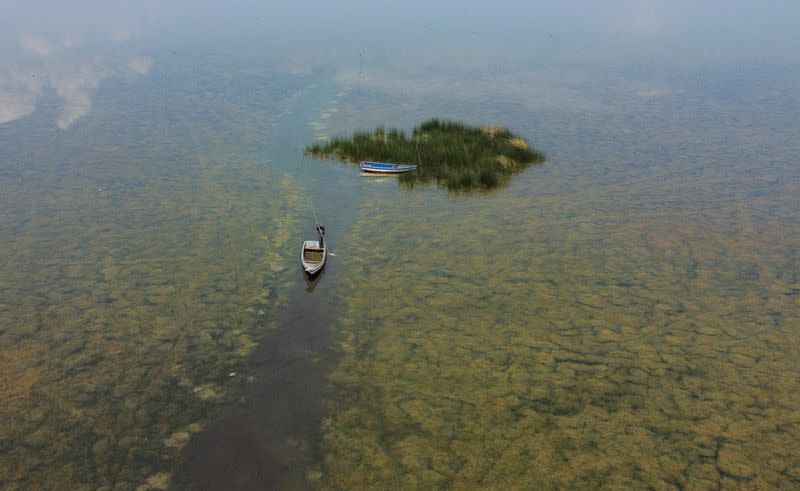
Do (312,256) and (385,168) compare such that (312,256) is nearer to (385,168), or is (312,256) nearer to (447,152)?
(385,168)

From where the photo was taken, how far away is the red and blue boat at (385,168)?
30812 millimetres

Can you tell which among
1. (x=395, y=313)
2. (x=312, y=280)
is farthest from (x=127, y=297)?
(x=395, y=313)

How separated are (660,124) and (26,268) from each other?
37.4m

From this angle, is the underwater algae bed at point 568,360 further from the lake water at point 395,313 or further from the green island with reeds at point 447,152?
the green island with reeds at point 447,152

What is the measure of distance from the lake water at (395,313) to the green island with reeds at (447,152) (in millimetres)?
1247

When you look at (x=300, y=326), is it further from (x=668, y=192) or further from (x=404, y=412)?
(x=668, y=192)

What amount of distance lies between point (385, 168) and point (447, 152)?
12.3 ft

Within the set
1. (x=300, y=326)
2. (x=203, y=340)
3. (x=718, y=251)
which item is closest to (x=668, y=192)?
(x=718, y=251)

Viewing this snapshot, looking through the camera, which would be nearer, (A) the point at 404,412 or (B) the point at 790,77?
(A) the point at 404,412

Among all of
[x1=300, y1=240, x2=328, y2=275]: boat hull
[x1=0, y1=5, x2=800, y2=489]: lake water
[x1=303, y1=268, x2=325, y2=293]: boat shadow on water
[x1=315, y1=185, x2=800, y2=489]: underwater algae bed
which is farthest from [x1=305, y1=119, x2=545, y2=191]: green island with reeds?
[x1=303, y1=268, x2=325, y2=293]: boat shadow on water

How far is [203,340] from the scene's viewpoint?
17.4m

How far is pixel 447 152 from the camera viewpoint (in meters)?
32.3

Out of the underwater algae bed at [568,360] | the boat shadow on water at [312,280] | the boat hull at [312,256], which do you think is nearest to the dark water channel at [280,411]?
the boat shadow on water at [312,280]

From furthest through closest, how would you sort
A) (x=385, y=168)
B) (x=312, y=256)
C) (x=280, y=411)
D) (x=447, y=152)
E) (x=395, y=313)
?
(x=447, y=152) → (x=385, y=168) → (x=312, y=256) → (x=395, y=313) → (x=280, y=411)
